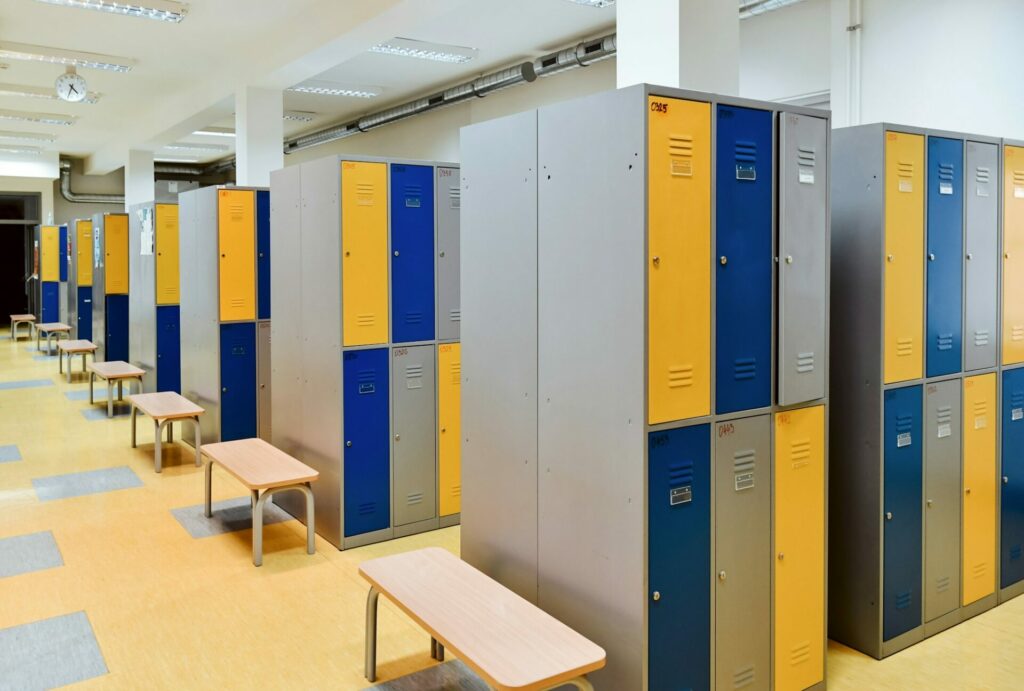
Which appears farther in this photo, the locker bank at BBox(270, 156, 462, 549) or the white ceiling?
the white ceiling

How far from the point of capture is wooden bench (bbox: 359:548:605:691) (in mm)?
2463

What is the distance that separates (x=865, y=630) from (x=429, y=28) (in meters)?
6.70

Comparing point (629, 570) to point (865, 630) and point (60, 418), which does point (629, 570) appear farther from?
point (60, 418)

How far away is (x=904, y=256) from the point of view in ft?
11.5

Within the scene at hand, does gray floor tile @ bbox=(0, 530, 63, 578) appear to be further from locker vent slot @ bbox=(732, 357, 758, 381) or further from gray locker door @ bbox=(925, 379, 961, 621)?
gray locker door @ bbox=(925, 379, 961, 621)

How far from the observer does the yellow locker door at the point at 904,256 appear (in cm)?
345

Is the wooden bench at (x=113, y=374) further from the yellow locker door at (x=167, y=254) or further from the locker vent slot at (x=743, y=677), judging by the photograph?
the locker vent slot at (x=743, y=677)

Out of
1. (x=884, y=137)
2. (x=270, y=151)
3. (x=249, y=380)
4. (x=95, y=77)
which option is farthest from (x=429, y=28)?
(x=884, y=137)

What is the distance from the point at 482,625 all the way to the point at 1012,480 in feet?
9.62

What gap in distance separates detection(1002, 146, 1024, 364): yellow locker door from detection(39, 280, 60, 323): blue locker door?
16362 mm

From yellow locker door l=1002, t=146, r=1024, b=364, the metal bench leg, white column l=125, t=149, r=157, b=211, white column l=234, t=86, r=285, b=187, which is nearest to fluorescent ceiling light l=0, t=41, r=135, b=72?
white column l=234, t=86, r=285, b=187

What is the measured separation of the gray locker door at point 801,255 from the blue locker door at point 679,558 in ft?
1.58

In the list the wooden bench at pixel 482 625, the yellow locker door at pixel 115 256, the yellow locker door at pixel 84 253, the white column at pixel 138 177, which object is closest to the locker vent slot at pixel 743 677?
the wooden bench at pixel 482 625

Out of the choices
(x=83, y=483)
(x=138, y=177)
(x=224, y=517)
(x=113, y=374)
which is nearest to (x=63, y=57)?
(x=113, y=374)
